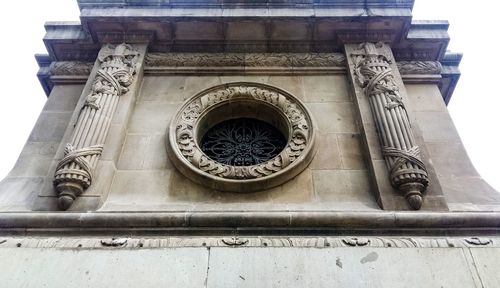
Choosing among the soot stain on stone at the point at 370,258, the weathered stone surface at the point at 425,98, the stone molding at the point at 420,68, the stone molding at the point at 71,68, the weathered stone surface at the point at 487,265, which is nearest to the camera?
the weathered stone surface at the point at 487,265

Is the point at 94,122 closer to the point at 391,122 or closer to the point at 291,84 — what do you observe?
the point at 291,84

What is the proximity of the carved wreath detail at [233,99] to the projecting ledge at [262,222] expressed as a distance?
3.82 feet

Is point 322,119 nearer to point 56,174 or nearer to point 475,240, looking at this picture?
point 475,240

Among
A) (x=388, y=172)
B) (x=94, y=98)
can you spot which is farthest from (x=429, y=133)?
(x=94, y=98)

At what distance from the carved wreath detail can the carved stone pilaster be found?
1.42m

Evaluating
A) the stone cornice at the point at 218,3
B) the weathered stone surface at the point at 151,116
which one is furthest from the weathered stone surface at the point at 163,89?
the stone cornice at the point at 218,3

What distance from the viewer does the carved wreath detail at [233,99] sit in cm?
650

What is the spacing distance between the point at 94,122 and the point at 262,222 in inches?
Answer: 147

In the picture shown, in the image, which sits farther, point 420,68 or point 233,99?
point 420,68

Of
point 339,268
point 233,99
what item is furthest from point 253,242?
point 233,99

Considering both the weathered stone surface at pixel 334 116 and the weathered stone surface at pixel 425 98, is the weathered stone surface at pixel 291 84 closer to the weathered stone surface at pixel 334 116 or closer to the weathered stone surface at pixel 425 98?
the weathered stone surface at pixel 334 116

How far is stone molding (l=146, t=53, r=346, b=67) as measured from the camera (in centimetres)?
868

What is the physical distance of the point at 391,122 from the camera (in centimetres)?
670

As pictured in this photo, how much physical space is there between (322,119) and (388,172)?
190 cm
